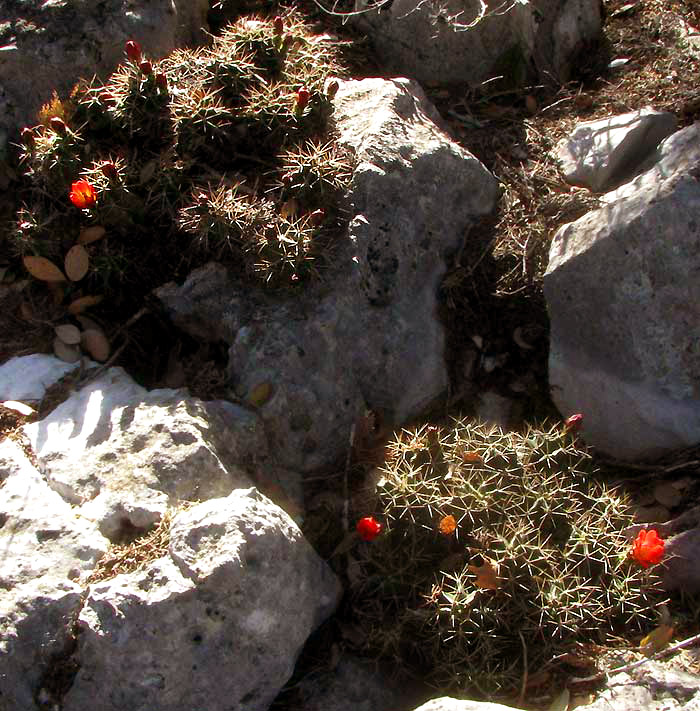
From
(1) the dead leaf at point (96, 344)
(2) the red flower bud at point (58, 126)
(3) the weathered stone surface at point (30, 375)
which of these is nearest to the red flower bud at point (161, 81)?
(2) the red flower bud at point (58, 126)

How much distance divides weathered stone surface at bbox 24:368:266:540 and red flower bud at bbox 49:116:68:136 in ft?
3.69

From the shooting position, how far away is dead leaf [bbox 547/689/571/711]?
2623mm

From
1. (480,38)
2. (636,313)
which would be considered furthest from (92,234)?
(480,38)

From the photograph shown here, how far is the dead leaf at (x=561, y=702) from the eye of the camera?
262cm

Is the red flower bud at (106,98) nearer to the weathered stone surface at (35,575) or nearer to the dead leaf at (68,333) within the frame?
the dead leaf at (68,333)

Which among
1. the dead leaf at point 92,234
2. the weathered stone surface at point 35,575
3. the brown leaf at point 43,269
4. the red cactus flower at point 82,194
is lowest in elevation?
the weathered stone surface at point 35,575

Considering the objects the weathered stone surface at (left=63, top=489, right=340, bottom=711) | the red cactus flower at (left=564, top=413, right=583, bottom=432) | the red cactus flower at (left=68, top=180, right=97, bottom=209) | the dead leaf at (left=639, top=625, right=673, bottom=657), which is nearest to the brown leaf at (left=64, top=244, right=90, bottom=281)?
the red cactus flower at (left=68, top=180, right=97, bottom=209)

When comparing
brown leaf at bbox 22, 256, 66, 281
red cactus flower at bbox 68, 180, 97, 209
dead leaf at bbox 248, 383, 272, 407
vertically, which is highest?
red cactus flower at bbox 68, 180, 97, 209

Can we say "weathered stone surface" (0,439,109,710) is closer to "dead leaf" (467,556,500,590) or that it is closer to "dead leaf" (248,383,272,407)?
"dead leaf" (248,383,272,407)

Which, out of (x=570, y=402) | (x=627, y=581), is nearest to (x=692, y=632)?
(x=627, y=581)

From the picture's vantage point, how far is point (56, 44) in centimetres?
382

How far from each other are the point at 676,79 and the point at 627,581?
9.75ft

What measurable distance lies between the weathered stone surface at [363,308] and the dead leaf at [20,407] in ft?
2.36

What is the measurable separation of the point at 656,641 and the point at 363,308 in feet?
5.68
